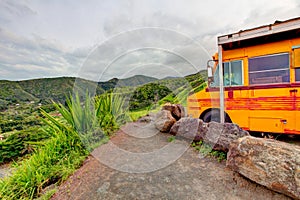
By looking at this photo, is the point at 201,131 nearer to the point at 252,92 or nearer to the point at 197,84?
the point at 252,92

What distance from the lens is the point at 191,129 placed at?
3631 mm

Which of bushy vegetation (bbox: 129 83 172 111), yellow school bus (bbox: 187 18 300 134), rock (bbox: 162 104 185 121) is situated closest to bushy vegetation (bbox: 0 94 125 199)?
rock (bbox: 162 104 185 121)

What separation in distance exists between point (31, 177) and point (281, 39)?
223 inches

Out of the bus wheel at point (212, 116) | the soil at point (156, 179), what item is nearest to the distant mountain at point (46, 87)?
the soil at point (156, 179)

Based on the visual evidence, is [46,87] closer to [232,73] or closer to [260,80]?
[232,73]

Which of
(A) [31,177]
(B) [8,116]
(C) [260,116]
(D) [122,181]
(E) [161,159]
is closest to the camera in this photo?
(D) [122,181]

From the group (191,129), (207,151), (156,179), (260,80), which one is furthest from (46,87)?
(260,80)

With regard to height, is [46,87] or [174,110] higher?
[46,87]

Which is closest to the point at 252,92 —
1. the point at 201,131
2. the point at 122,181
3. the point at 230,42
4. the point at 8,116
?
the point at 230,42

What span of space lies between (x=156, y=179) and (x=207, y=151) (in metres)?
1.25

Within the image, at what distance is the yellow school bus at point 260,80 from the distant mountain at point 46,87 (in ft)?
7.84

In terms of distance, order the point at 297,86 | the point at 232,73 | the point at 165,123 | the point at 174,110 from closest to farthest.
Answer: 1. the point at 297,86
2. the point at 232,73
3. the point at 165,123
4. the point at 174,110

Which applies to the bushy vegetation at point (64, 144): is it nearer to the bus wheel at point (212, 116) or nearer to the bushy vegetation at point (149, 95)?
the bushy vegetation at point (149, 95)

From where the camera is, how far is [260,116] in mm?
3766
